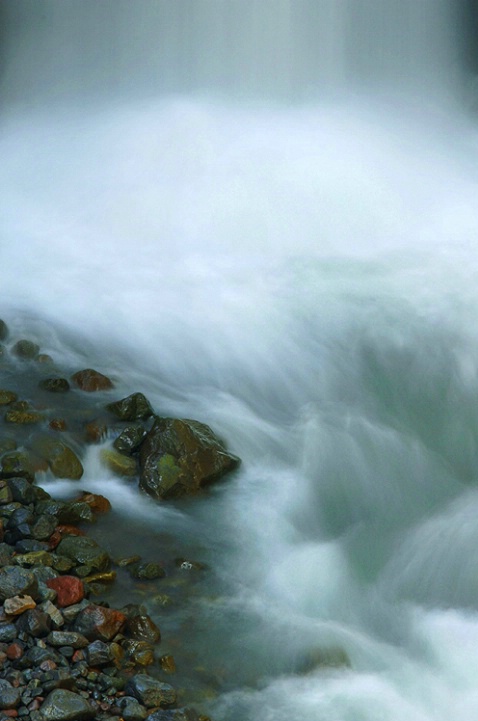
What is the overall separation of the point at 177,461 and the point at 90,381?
148 centimetres

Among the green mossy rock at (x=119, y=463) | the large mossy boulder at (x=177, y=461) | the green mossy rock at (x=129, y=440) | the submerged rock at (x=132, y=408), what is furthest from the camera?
the submerged rock at (x=132, y=408)

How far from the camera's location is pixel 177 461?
6.69 meters

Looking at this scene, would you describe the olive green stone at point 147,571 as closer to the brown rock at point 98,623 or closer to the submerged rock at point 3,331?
the brown rock at point 98,623

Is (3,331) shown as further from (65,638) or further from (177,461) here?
(65,638)

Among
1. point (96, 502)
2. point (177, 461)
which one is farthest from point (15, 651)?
point (177, 461)

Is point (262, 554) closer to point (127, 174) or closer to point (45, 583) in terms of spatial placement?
point (45, 583)

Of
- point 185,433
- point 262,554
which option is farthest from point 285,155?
point 262,554

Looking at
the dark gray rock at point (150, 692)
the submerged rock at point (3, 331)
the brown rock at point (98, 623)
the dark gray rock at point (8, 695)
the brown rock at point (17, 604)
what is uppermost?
the submerged rock at point (3, 331)

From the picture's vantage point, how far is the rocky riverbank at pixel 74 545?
15.0 ft

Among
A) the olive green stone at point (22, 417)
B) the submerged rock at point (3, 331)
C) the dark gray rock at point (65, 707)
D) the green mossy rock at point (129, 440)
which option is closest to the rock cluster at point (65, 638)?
the dark gray rock at point (65, 707)

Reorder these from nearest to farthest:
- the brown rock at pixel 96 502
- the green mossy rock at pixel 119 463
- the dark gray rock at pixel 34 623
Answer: the dark gray rock at pixel 34 623
the brown rock at pixel 96 502
the green mossy rock at pixel 119 463

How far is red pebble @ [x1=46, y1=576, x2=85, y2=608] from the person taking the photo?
520 cm

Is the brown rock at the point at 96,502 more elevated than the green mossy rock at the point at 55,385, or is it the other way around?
the green mossy rock at the point at 55,385

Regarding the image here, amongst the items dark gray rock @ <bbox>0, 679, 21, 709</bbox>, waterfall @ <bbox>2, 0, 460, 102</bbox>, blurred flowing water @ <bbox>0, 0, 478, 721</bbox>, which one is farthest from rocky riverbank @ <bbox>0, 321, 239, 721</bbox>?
waterfall @ <bbox>2, 0, 460, 102</bbox>
